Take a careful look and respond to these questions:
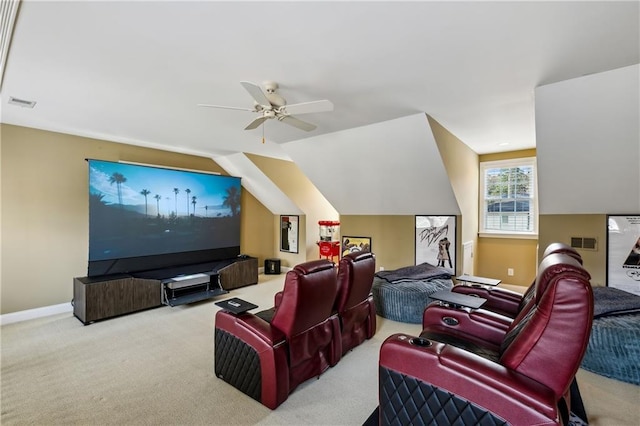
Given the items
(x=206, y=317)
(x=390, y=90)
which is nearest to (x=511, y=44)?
(x=390, y=90)

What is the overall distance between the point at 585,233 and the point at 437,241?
78.5 inches

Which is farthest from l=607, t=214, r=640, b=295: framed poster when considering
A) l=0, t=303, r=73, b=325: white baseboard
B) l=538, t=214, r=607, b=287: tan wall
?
l=0, t=303, r=73, b=325: white baseboard

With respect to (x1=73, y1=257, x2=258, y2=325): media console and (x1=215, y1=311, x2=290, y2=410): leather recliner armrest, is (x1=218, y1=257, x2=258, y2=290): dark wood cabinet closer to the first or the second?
(x1=73, y1=257, x2=258, y2=325): media console

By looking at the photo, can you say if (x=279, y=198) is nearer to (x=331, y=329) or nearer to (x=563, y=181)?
(x=331, y=329)

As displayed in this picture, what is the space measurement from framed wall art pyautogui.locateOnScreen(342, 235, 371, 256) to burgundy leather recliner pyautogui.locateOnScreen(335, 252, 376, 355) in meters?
2.60

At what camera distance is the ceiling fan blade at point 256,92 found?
90.6 inches

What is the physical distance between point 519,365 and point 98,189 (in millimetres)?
5378

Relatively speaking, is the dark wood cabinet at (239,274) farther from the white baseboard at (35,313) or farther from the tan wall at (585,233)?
the tan wall at (585,233)

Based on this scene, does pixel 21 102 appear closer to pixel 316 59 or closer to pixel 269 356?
pixel 316 59

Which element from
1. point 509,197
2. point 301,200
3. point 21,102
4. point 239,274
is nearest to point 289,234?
point 301,200

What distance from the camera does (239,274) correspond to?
598 centimetres

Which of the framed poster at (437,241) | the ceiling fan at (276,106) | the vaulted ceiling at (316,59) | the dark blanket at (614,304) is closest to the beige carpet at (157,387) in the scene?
the dark blanket at (614,304)

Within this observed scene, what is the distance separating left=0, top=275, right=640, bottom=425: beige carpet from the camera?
88.0 inches

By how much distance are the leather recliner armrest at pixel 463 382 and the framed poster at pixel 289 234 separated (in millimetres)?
5577
